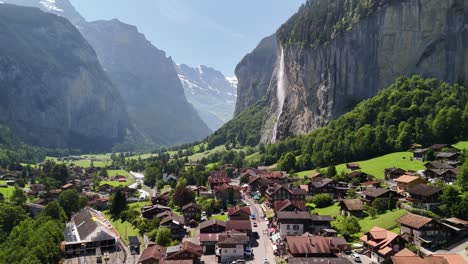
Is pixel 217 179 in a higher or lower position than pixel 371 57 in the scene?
lower

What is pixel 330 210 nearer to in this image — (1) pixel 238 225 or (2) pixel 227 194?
(1) pixel 238 225

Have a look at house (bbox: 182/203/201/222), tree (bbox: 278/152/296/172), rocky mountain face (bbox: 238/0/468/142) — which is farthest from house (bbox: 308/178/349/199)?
rocky mountain face (bbox: 238/0/468/142)

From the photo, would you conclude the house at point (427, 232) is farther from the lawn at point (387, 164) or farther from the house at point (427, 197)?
the lawn at point (387, 164)

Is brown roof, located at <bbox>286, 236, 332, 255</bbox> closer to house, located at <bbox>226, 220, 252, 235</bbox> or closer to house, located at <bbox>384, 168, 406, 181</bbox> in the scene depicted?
house, located at <bbox>226, 220, 252, 235</bbox>

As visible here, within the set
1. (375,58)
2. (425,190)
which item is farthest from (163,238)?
(375,58)

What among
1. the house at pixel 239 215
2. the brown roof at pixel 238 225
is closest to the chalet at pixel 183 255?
the brown roof at pixel 238 225
